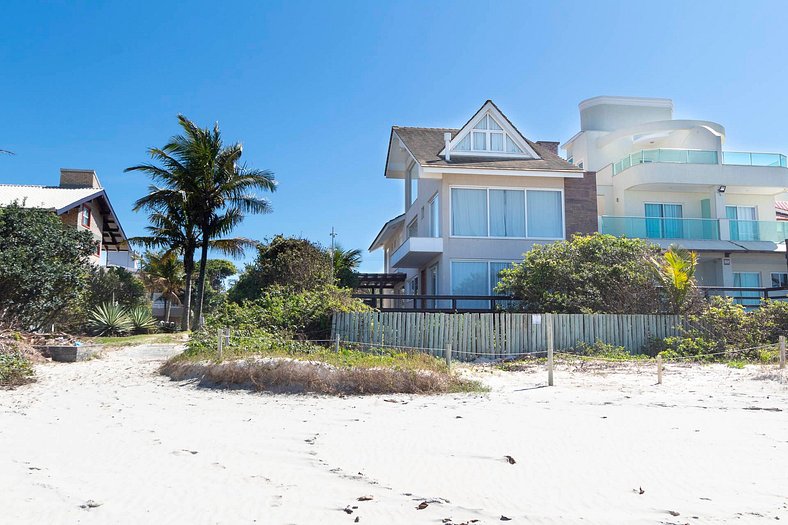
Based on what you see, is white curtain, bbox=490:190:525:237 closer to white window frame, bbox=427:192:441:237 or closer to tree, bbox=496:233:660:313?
white window frame, bbox=427:192:441:237

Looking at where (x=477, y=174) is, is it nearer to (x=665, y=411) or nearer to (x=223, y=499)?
(x=665, y=411)

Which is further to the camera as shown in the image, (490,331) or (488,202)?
(488,202)

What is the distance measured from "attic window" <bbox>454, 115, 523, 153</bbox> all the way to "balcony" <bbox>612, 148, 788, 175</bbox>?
624 cm

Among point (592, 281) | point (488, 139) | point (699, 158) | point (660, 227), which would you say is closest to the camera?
point (592, 281)

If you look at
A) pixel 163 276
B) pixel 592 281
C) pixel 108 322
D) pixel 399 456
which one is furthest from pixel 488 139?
pixel 163 276

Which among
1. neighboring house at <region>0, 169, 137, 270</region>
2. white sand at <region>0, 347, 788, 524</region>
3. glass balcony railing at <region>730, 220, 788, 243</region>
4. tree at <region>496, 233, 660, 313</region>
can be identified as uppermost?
neighboring house at <region>0, 169, 137, 270</region>

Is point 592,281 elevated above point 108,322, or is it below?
above

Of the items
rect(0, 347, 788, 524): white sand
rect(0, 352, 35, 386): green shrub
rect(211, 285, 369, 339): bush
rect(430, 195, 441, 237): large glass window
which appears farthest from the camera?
rect(430, 195, 441, 237): large glass window

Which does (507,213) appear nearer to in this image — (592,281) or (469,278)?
(469,278)

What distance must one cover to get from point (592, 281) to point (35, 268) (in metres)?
16.1

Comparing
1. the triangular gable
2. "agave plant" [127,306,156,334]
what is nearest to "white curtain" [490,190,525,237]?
the triangular gable

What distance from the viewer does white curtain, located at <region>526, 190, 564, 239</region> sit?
23141 mm

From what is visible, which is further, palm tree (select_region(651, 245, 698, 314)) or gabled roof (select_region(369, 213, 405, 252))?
gabled roof (select_region(369, 213, 405, 252))

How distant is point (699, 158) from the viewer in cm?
2720
